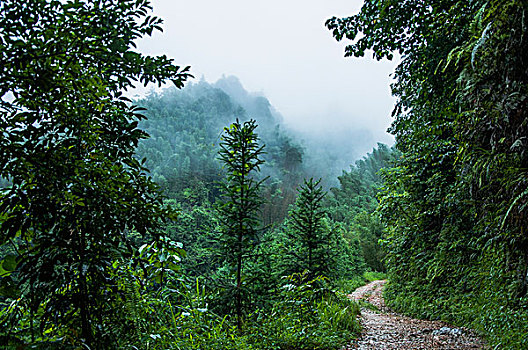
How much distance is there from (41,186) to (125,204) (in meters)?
0.37

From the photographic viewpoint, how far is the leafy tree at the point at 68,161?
51.6 inches

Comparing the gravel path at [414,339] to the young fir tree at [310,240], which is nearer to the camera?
the gravel path at [414,339]

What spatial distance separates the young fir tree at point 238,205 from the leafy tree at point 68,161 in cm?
287

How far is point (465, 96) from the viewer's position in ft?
9.01

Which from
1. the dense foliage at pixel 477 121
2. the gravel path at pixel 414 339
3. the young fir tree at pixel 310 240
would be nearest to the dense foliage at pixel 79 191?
the dense foliage at pixel 477 121

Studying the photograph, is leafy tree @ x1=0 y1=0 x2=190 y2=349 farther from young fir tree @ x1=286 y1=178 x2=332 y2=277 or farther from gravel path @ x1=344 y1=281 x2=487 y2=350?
young fir tree @ x1=286 y1=178 x2=332 y2=277

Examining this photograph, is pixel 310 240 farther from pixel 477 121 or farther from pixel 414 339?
pixel 477 121

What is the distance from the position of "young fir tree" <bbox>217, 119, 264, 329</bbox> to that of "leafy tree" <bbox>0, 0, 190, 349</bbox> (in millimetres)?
2868

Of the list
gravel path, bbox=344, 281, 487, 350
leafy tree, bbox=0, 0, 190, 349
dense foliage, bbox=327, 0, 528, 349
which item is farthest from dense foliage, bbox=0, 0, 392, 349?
gravel path, bbox=344, 281, 487, 350

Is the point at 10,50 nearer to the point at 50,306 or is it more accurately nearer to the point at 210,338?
the point at 50,306

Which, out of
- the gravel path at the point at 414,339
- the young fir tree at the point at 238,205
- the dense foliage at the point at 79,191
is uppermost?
the young fir tree at the point at 238,205

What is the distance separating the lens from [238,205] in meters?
4.83

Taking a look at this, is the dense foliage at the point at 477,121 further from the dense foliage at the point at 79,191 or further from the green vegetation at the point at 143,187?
the dense foliage at the point at 79,191

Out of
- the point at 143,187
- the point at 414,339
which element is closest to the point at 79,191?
the point at 143,187
